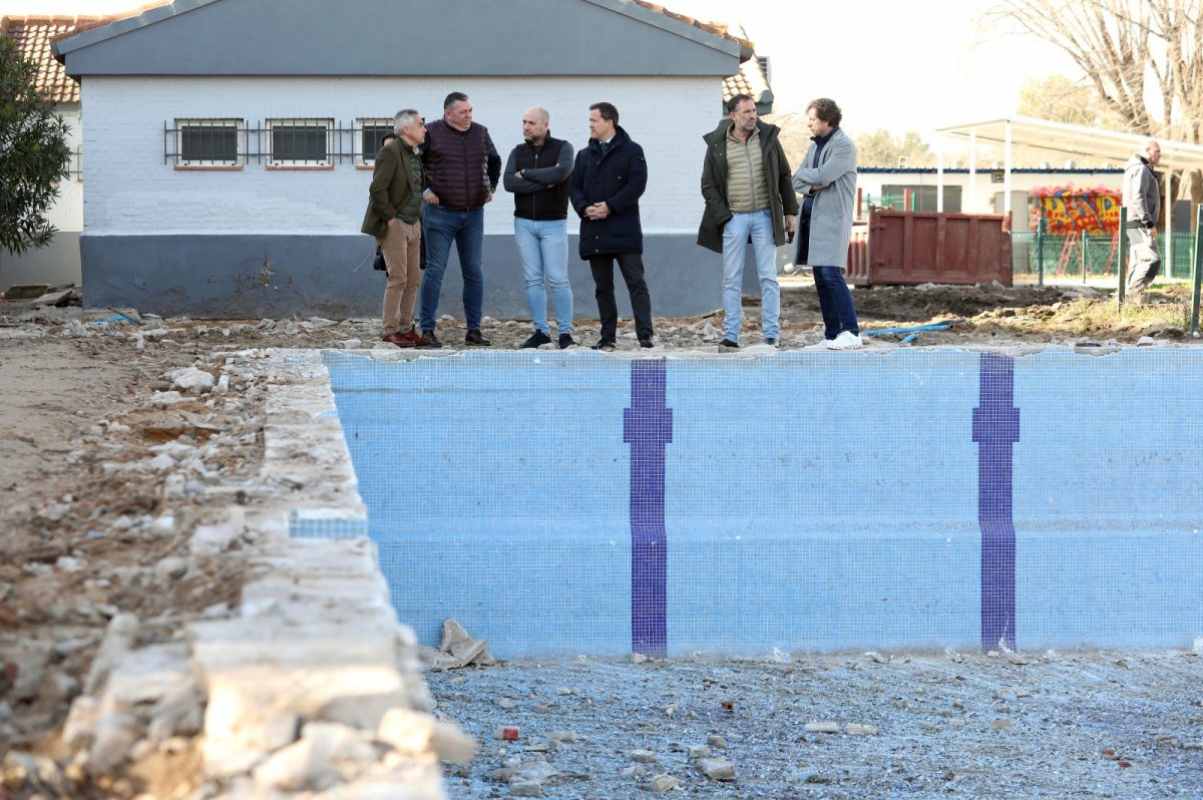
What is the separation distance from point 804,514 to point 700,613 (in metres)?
0.86

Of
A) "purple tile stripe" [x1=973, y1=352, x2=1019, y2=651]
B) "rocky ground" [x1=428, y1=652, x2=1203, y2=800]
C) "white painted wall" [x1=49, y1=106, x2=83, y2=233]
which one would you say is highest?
"white painted wall" [x1=49, y1=106, x2=83, y2=233]

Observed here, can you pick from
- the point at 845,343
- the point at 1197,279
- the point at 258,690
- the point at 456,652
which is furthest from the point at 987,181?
the point at 258,690

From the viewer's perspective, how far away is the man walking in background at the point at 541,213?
11.2 metres

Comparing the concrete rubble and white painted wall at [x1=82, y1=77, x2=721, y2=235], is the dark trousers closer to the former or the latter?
the concrete rubble

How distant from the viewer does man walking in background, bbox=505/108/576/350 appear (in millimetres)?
11234

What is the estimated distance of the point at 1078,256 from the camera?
34.0 metres

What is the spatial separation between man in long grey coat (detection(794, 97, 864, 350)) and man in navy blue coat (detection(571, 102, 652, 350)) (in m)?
1.13

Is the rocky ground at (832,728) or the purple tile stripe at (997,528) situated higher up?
the purple tile stripe at (997,528)

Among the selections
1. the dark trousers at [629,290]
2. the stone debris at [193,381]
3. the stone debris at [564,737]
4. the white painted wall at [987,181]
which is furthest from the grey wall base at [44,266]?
the white painted wall at [987,181]

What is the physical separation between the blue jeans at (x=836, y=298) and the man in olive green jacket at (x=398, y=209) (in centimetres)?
292

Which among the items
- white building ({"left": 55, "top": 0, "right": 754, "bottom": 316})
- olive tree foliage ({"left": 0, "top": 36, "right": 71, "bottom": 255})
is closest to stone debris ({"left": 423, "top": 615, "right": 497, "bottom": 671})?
white building ({"left": 55, "top": 0, "right": 754, "bottom": 316})

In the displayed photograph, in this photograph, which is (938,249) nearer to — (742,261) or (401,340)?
(742,261)

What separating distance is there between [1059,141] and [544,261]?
889 inches

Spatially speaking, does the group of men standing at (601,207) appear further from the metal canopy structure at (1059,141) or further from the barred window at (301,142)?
the metal canopy structure at (1059,141)
